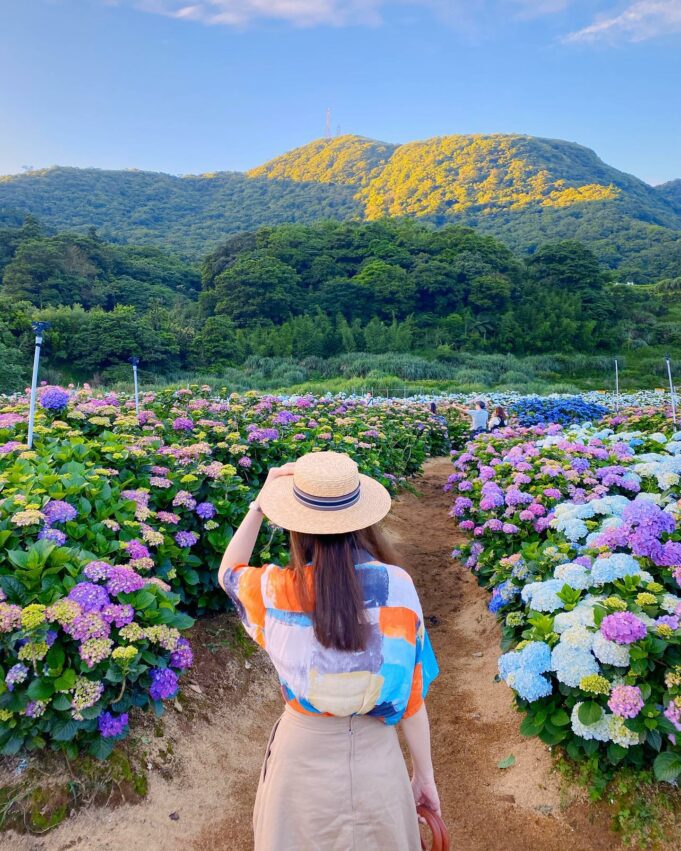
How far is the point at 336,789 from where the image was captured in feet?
4.53

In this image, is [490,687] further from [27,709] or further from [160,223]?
[160,223]

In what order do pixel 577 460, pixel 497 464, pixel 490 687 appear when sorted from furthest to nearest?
pixel 497 464, pixel 577 460, pixel 490 687

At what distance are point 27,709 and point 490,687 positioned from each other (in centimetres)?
245

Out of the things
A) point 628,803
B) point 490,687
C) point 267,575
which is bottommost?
point 490,687

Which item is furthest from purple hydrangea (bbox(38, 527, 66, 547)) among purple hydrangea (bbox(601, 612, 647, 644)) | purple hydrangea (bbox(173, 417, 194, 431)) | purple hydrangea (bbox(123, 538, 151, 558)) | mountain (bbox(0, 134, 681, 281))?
mountain (bbox(0, 134, 681, 281))

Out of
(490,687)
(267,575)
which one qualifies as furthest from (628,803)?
(267,575)

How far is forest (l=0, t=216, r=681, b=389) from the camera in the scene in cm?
3250

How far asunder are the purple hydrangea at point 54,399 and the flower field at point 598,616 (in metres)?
2.97

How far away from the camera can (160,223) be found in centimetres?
9231

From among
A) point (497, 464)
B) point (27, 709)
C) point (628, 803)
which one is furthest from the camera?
point (497, 464)

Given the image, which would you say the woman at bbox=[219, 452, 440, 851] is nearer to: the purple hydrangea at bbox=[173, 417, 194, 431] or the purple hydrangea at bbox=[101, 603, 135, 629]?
the purple hydrangea at bbox=[101, 603, 135, 629]

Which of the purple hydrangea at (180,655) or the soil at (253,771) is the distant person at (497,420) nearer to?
the soil at (253,771)

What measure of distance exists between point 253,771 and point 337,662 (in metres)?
1.80

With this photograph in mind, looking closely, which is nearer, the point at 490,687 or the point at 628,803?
the point at 628,803
